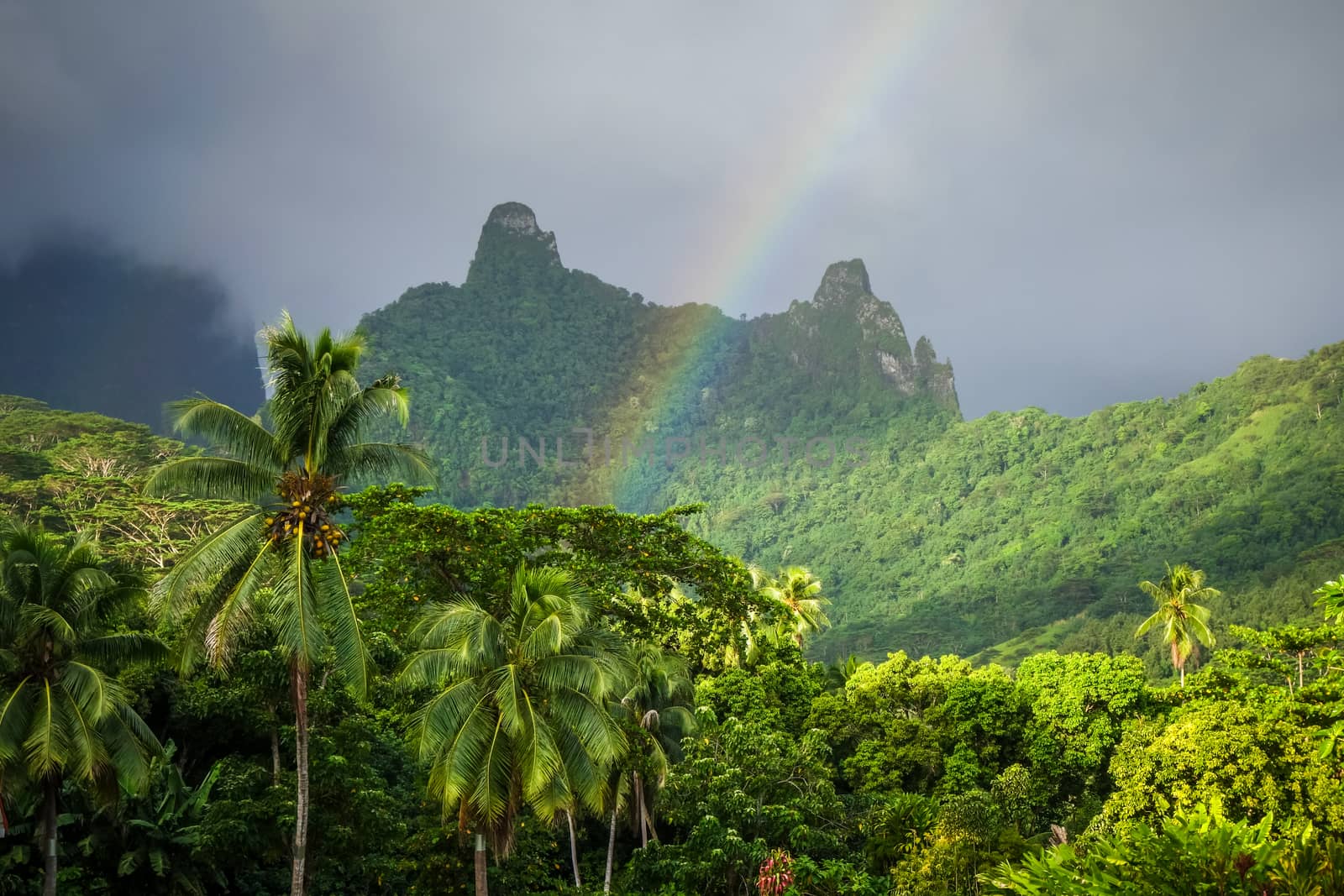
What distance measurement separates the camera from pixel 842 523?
6939 inches

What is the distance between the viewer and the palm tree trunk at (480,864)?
16.5 meters

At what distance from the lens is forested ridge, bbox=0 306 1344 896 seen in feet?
52.5

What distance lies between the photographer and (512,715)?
15688mm

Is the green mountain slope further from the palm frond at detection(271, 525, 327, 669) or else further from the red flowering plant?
the palm frond at detection(271, 525, 327, 669)

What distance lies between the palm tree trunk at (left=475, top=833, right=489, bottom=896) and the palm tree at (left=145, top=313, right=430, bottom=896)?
2.91m

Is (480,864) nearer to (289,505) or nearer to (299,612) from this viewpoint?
(299,612)

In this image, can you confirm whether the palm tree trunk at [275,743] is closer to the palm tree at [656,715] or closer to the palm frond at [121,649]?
the palm frond at [121,649]

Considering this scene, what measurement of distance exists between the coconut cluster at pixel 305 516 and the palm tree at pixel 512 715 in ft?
7.31

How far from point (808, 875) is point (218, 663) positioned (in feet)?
42.2

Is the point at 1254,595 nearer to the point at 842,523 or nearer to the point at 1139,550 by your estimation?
the point at 1139,550

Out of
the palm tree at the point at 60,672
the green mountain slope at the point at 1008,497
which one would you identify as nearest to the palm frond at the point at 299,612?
the palm tree at the point at 60,672

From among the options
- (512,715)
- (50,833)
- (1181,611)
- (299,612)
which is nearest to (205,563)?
(299,612)

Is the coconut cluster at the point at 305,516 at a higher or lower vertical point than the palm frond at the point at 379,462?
lower

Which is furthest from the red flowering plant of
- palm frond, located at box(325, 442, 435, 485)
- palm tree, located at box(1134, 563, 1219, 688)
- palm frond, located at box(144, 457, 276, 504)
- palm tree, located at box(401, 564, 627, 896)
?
palm tree, located at box(1134, 563, 1219, 688)
